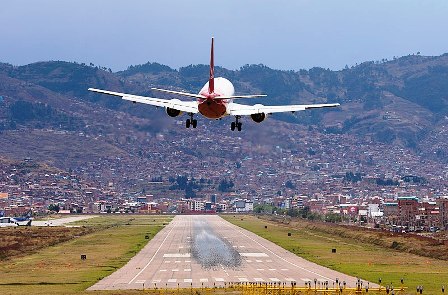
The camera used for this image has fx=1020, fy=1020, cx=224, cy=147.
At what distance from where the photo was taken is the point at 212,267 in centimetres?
13538

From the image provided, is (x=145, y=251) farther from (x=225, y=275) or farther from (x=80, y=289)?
(x=80, y=289)

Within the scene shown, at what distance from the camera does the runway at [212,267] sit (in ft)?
381

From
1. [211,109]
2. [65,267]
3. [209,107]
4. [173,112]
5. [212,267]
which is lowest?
[65,267]

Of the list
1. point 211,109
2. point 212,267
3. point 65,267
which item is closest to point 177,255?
point 212,267

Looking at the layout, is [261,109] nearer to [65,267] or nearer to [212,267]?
[212,267]

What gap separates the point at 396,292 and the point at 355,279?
16.0m

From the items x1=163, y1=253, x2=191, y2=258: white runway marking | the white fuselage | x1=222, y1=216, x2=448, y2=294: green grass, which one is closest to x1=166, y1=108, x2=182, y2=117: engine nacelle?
the white fuselage

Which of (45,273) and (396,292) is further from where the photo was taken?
(45,273)

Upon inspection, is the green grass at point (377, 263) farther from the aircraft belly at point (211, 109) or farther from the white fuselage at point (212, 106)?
the aircraft belly at point (211, 109)

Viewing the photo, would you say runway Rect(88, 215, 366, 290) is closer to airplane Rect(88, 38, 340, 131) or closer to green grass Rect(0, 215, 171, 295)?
green grass Rect(0, 215, 171, 295)

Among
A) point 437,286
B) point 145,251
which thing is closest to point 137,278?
point 437,286

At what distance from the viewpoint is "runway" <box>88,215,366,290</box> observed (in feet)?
381

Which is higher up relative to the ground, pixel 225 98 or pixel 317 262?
pixel 225 98

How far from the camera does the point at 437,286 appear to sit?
10944 cm
